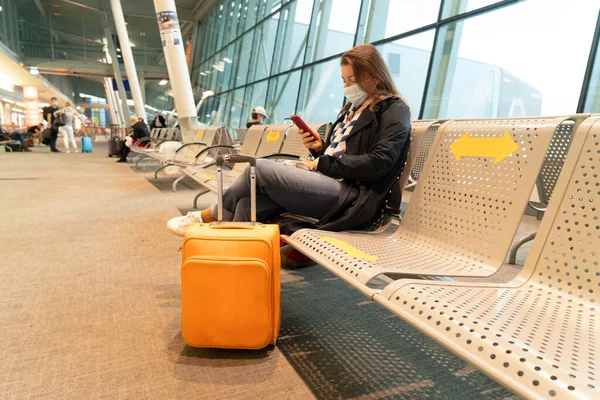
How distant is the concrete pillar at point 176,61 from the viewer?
293 inches

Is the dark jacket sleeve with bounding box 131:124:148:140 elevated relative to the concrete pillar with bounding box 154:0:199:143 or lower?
lower

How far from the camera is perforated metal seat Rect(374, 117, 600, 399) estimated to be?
66cm

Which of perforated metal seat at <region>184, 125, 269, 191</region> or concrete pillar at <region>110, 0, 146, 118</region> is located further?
concrete pillar at <region>110, 0, 146, 118</region>

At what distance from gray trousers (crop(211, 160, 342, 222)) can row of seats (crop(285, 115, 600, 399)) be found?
0.24 m

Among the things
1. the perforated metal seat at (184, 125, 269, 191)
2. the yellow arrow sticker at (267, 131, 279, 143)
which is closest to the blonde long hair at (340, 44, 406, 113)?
the yellow arrow sticker at (267, 131, 279, 143)

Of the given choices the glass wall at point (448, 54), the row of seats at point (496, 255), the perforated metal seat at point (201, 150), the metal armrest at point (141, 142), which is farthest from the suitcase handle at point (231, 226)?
the metal armrest at point (141, 142)

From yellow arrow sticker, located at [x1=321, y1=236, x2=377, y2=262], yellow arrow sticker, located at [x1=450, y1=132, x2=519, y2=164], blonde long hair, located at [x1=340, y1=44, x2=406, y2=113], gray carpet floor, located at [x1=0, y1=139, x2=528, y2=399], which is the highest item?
blonde long hair, located at [x1=340, y1=44, x2=406, y2=113]

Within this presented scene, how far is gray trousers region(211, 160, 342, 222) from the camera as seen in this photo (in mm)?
1714

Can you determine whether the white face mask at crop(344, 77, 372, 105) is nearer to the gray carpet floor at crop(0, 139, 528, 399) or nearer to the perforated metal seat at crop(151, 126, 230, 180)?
the gray carpet floor at crop(0, 139, 528, 399)

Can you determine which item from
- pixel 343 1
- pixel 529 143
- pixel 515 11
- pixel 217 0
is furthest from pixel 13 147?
pixel 529 143

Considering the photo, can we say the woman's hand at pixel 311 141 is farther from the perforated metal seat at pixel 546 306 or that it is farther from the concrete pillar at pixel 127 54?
the concrete pillar at pixel 127 54

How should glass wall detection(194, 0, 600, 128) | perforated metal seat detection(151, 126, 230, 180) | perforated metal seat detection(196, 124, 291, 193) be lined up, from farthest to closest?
perforated metal seat detection(151, 126, 230, 180), glass wall detection(194, 0, 600, 128), perforated metal seat detection(196, 124, 291, 193)

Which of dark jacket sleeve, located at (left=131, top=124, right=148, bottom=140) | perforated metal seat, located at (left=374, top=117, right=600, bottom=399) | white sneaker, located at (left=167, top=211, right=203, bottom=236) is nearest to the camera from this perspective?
perforated metal seat, located at (left=374, top=117, right=600, bottom=399)

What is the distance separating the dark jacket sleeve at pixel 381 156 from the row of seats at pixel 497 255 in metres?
0.14
